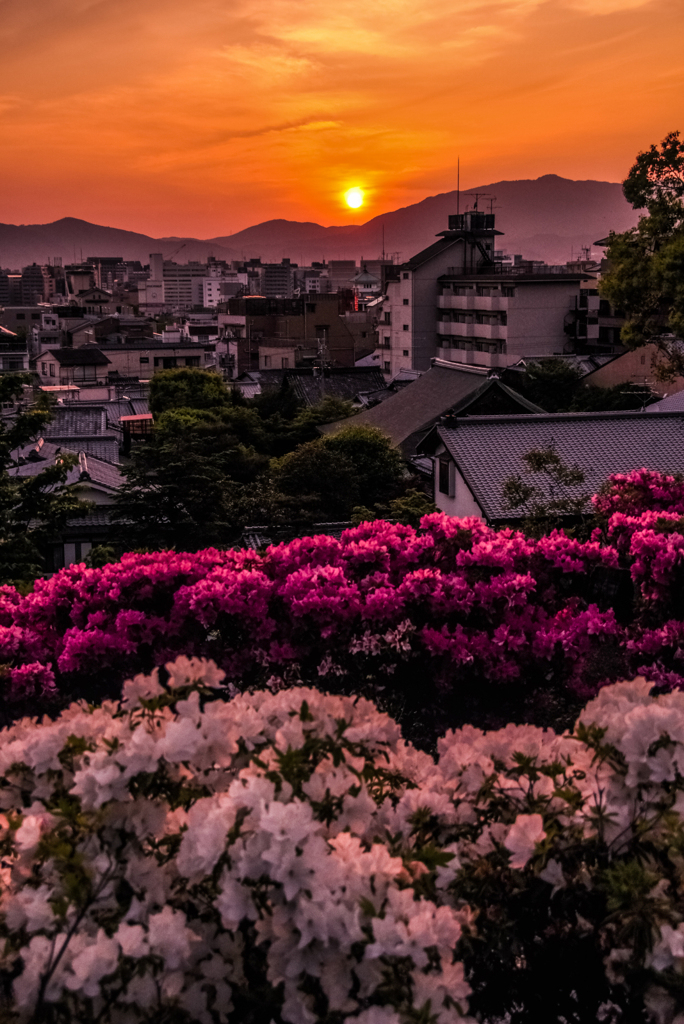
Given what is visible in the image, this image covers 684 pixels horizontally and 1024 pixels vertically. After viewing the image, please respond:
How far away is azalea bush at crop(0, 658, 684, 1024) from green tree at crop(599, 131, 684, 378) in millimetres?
18788

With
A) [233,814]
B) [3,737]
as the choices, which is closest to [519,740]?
[233,814]

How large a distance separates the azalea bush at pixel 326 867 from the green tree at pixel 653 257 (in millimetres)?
18788

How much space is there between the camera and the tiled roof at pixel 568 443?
1980cm

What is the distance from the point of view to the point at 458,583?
20.2 feet

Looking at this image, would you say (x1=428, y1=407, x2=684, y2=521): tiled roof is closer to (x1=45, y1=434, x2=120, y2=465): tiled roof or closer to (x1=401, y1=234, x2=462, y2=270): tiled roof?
(x1=45, y1=434, x2=120, y2=465): tiled roof

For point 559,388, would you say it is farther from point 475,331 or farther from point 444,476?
point 444,476

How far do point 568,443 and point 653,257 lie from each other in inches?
173

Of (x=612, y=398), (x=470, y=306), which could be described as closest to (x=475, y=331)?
(x=470, y=306)

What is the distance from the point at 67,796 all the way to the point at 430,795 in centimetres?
112

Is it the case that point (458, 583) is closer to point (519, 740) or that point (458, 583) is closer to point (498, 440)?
point (519, 740)

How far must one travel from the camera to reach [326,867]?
2.58 metres

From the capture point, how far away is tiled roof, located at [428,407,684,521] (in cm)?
1980

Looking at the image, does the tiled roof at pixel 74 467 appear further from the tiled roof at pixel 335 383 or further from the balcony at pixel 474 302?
the balcony at pixel 474 302

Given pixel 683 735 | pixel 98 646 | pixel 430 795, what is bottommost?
pixel 98 646
